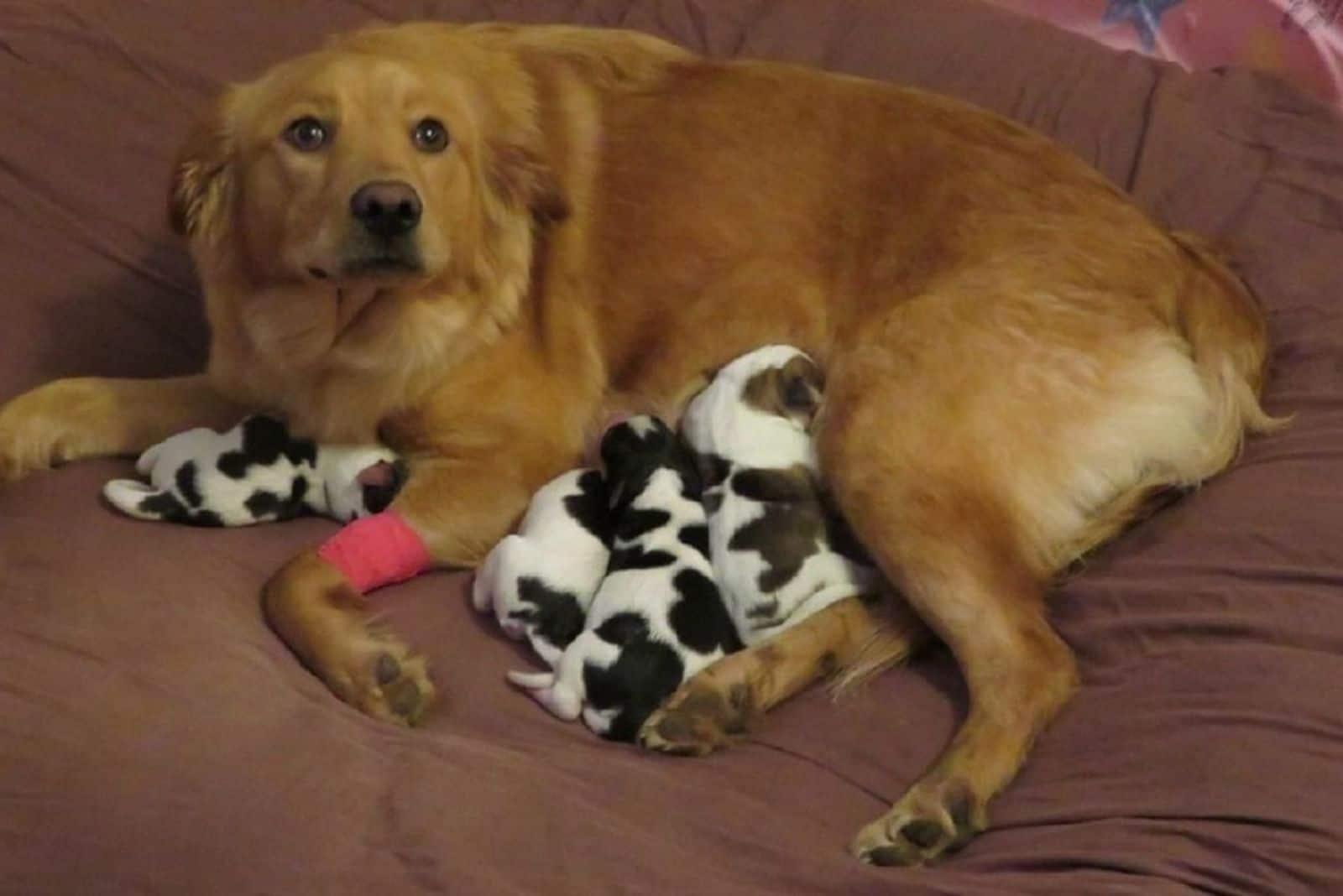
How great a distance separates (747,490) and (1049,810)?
0.63 m

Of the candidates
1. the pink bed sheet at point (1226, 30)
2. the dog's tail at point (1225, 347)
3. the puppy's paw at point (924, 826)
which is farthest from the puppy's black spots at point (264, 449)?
the pink bed sheet at point (1226, 30)

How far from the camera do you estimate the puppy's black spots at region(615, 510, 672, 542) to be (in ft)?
7.22

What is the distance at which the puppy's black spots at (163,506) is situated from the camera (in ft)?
7.45

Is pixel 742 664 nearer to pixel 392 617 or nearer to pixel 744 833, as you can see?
pixel 744 833

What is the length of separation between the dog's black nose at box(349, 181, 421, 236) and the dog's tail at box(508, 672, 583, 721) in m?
0.65

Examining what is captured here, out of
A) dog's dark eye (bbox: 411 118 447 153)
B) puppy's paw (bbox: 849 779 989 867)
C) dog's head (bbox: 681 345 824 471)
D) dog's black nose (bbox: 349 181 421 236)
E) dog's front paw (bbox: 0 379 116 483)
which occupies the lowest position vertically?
dog's front paw (bbox: 0 379 116 483)

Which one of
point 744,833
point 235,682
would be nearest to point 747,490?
point 744,833

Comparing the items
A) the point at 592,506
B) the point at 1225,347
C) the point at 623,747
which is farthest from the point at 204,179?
the point at 1225,347

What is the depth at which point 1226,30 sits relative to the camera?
3383 mm

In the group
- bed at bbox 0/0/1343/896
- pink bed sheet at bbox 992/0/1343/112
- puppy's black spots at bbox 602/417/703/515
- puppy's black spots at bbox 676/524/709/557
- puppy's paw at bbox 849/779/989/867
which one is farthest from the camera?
pink bed sheet at bbox 992/0/1343/112

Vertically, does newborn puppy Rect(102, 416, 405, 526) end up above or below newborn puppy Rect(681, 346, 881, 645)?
below

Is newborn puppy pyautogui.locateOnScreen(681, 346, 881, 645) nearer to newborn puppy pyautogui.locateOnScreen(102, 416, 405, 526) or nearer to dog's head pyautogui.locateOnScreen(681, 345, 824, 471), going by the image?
dog's head pyautogui.locateOnScreen(681, 345, 824, 471)

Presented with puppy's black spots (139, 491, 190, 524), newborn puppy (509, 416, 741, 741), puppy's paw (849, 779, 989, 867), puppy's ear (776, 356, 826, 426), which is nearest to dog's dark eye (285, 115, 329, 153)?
puppy's black spots (139, 491, 190, 524)

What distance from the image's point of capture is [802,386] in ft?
7.82
